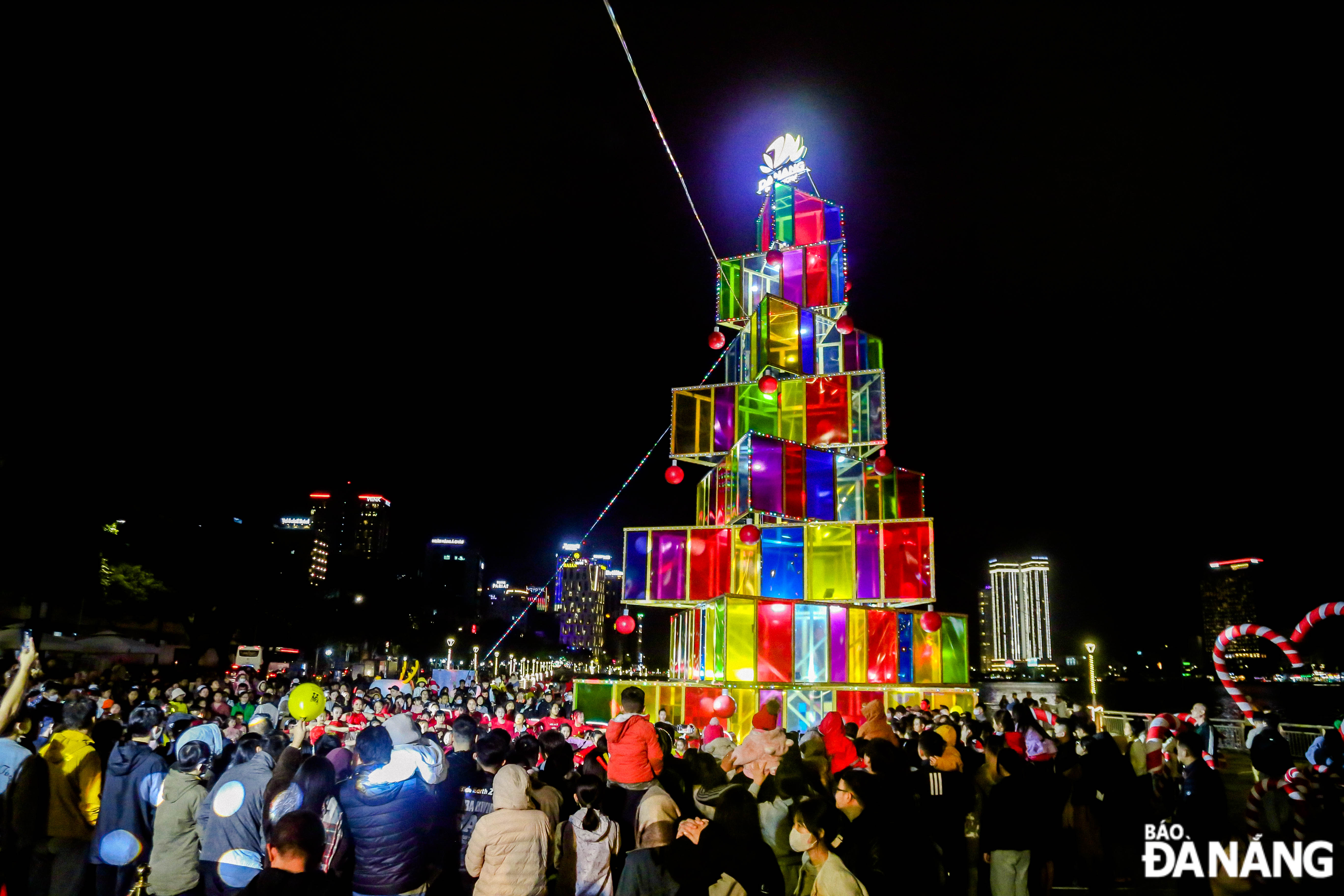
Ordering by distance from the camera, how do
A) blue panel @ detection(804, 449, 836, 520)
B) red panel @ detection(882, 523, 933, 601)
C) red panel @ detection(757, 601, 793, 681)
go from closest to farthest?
1. red panel @ detection(757, 601, 793, 681)
2. red panel @ detection(882, 523, 933, 601)
3. blue panel @ detection(804, 449, 836, 520)

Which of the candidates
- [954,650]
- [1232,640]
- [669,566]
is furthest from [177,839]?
[954,650]

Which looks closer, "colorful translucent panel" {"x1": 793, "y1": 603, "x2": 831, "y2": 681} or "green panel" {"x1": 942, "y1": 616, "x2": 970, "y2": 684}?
"colorful translucent panel" {"x1": 793, "y1": 603, "x2": 831, "y2": 681}

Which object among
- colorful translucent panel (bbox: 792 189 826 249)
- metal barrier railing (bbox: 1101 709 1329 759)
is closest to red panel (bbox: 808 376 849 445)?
colorful translucent panel (bbox: 792 189 826 249)

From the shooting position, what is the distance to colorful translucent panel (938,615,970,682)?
2177 centimetres

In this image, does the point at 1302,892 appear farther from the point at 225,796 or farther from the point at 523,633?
the point at 523,633

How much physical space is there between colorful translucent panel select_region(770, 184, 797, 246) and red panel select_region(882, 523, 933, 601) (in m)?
8.70

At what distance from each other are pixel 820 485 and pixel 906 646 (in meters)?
4.43

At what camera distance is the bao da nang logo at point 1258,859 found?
6.79 m

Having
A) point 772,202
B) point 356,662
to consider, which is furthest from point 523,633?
point 772,202

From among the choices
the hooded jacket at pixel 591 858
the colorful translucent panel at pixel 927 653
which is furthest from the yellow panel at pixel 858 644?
the hooded jacket at pixel 591 858

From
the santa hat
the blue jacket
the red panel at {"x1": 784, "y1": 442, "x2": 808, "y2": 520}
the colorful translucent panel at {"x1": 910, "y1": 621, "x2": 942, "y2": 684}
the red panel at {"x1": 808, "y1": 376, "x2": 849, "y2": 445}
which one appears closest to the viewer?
the blue jacket

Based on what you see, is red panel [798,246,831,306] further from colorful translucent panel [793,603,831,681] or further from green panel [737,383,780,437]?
colorful translucent panel [793,603,831,681]

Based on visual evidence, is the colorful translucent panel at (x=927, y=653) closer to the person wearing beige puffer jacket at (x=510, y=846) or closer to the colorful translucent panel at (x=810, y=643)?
the colorful translucent panel at (x=810, y=643)

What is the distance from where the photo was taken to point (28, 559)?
31.1m
